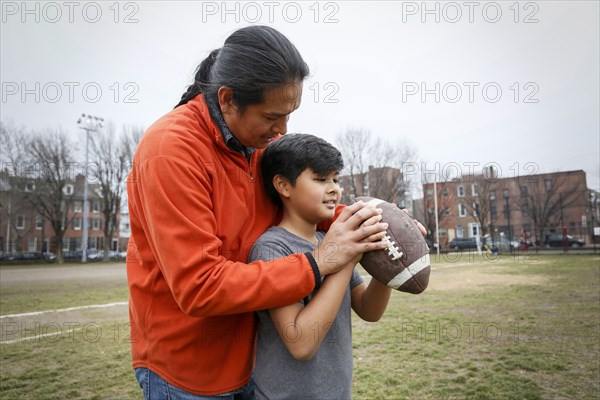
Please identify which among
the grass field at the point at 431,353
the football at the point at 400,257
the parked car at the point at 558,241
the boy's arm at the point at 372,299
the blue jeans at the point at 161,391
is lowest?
the parked car at the point at 558,241

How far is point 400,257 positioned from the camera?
6.94 ft

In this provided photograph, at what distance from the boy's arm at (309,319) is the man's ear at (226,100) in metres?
0.92

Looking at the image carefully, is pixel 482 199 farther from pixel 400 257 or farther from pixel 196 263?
pixel 196 263

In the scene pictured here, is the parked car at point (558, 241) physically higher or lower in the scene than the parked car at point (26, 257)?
higher

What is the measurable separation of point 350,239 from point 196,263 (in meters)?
0.67

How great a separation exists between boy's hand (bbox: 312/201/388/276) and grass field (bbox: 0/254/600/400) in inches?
137

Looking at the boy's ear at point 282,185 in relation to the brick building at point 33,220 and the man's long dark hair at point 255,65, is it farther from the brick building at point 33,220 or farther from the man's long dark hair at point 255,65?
the brick building at point 33,220

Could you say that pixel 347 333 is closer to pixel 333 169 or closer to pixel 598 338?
pixel 333 169

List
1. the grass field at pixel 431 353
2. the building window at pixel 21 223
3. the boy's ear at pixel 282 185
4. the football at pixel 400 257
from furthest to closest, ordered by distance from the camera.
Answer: the building window at pixel 21 223 < the grass field at pixel 431 353 < the boy's ear at pixel 282 185 < the football at pixel 400 257

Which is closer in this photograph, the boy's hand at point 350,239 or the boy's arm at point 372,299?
the boy's hand at point 350,239

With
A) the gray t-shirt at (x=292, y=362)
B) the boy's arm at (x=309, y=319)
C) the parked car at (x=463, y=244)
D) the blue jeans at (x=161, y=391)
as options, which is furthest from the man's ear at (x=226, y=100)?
the parked car at (x=463, y=244)

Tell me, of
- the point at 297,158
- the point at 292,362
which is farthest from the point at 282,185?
the point at 292,362

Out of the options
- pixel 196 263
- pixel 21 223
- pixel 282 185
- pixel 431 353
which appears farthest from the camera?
pixel 21 223

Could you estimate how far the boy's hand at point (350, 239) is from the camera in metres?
1.78
